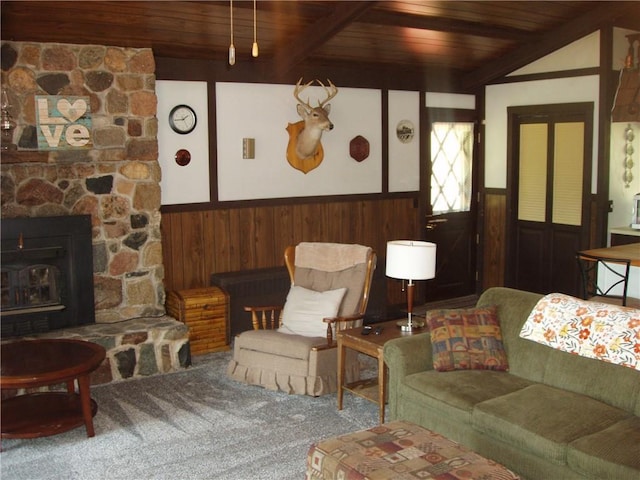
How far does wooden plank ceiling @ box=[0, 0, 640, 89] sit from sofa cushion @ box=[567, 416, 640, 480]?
355cm

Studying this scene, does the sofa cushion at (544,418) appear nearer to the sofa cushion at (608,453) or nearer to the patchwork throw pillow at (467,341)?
the sofa cushion at (608,453)

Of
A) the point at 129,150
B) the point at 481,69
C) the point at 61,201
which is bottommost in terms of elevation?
the point at 61,201

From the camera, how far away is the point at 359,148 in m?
7.31

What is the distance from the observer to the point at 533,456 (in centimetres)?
330

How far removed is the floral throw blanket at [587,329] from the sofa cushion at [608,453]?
0.45 meters

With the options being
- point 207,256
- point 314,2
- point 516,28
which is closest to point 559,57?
point 516,28

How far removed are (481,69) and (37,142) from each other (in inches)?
189

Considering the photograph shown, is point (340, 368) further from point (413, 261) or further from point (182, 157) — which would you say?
point (182, 157)

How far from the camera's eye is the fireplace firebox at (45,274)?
17.4ft

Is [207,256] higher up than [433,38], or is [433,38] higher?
[433,38]

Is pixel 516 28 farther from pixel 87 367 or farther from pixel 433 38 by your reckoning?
pixel 87 367

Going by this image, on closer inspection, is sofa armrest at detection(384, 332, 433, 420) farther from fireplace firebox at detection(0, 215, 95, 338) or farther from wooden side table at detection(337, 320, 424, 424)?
fireplace firebox at detection(0, 215, 95, 338)

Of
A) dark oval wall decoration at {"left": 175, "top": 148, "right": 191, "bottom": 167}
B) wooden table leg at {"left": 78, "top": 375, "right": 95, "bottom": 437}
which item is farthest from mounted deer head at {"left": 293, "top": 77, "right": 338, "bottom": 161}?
wooden table leg at {"left": 78, "top": 375, "right": 95, "bottom": 437}

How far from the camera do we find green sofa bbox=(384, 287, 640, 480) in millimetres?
3148
